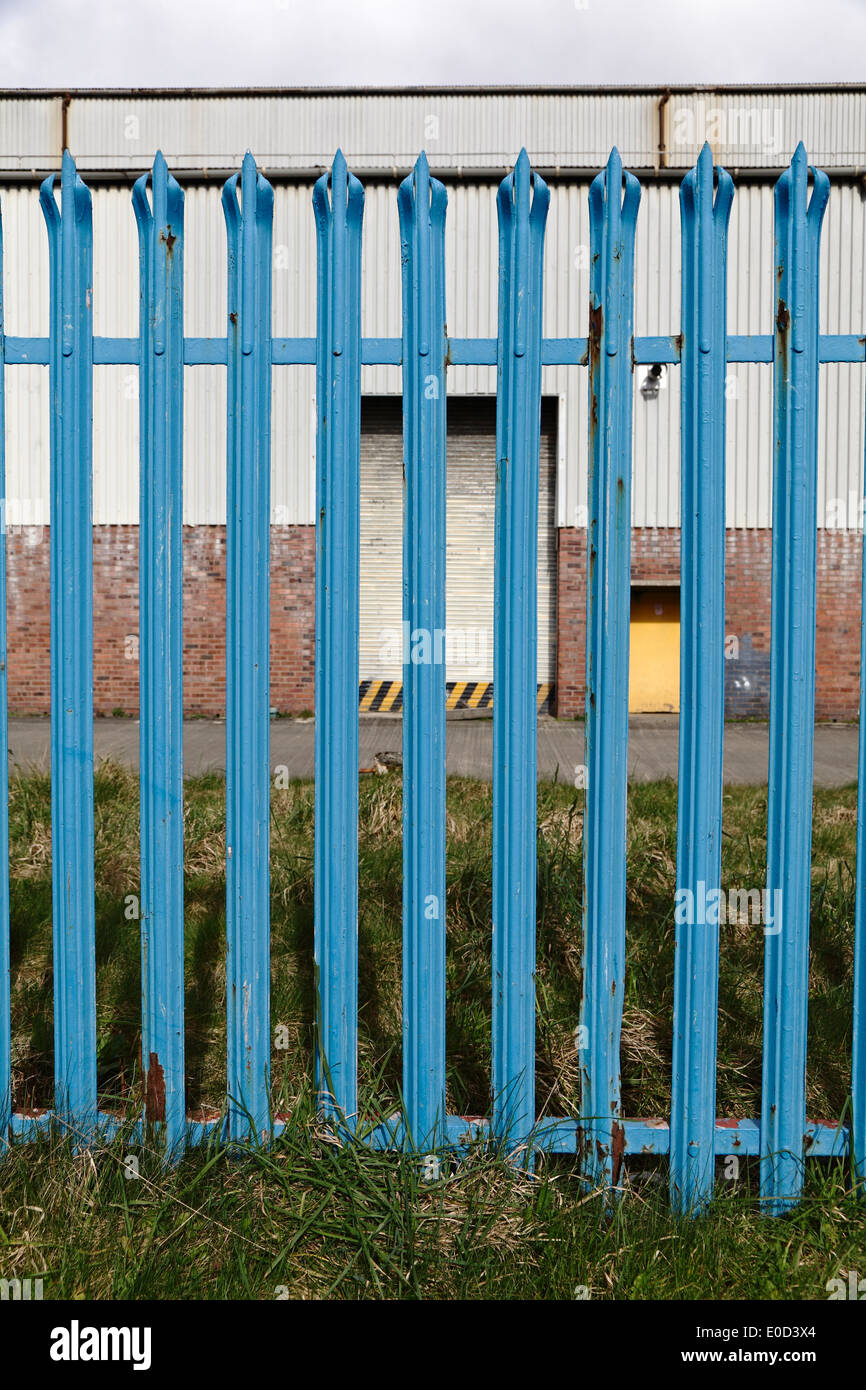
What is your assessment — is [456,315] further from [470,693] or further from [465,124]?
[470,693]

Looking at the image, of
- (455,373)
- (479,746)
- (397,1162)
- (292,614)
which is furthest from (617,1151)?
(455,373)

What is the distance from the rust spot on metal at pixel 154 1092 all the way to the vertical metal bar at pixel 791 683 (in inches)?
54.4

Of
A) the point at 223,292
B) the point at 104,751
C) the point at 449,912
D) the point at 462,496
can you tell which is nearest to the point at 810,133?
the point at 462,496

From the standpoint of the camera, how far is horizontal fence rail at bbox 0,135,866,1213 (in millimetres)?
2068

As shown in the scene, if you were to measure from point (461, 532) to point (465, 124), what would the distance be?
603 cm

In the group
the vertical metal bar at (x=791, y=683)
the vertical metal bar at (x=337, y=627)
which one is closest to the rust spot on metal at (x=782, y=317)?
the vertical metal bar at (x=791, y=683)

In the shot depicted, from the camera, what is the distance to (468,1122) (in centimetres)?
218

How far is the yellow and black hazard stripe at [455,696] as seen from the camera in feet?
46.0

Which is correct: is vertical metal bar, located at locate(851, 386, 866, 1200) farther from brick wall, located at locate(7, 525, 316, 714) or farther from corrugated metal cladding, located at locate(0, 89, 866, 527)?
brick wall, located at locate(7, 525, 316, 714)

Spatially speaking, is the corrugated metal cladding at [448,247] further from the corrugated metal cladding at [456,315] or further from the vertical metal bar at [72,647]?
the vertical metal bar at [72,647]

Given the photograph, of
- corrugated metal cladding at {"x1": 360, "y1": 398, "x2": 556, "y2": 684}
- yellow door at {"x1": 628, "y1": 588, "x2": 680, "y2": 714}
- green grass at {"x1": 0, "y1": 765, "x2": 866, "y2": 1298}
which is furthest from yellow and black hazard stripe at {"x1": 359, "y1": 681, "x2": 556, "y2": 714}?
green grass at {"x1": 0, "y1": 765, "x2": 866, "y2": 1298}

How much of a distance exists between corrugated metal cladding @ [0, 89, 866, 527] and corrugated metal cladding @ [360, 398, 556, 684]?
1.53ft

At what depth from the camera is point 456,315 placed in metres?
13.3

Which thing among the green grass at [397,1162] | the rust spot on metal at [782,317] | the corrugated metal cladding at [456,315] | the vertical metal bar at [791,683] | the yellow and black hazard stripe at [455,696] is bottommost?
the green grass at [397,1162]
